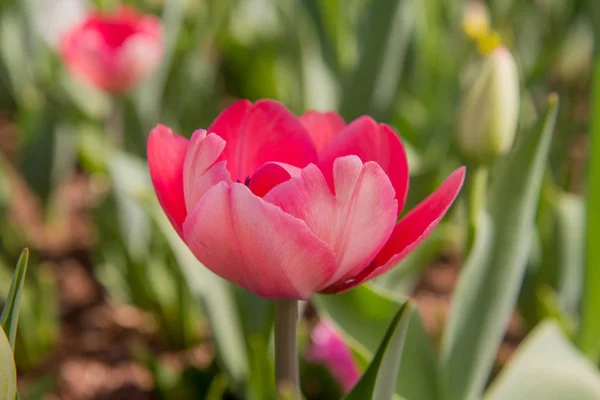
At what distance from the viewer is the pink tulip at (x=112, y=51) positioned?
1.22 m

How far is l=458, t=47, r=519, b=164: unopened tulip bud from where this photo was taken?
2.33 ft

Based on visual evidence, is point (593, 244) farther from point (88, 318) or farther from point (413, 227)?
point (88, 318)

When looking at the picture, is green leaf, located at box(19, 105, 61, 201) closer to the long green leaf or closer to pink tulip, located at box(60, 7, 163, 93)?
pink tulip, located at box(60, 7, 163, 93)

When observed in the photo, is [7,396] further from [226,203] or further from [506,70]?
[506,70]

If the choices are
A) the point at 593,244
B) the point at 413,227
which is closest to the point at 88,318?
the point at 593,244

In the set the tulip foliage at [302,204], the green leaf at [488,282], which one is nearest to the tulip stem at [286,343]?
the tulip foliage at [302,204]

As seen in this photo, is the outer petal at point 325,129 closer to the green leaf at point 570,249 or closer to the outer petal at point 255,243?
the outer petal at point 255,243

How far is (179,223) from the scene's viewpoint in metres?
0.46

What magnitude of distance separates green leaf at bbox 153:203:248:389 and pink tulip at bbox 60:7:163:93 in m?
0.42

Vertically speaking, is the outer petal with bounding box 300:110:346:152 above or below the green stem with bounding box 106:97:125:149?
above

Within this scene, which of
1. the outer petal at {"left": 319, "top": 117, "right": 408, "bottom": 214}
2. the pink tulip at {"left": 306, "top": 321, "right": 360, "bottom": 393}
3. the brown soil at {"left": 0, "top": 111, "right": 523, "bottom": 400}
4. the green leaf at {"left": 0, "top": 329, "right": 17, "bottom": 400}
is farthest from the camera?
the brown soil at {"left": 0, "top": 111, "right": 523, "bottom": 400}

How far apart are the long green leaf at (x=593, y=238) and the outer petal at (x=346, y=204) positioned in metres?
0.36

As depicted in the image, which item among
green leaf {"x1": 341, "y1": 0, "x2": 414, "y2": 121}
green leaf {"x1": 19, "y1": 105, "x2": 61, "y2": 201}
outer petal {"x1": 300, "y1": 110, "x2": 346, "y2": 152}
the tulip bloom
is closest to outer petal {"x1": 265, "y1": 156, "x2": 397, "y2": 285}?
the tulip bloom

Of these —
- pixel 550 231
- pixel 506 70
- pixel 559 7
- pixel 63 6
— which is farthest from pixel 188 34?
pixel 506 70
